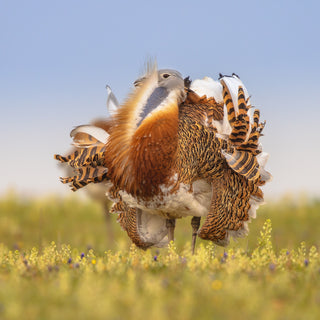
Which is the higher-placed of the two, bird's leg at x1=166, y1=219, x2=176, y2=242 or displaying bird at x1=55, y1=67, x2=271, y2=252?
displaying bird at x1=55, y1=67, x2=271, y2=252

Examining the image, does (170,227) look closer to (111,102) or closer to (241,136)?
(241,136)

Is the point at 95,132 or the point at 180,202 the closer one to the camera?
the point at 180,202

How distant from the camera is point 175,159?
555 centimetres

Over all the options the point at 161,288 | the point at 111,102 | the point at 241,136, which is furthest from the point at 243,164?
the point at 161,288

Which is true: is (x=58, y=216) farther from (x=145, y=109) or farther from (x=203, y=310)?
(x=203, y=310)

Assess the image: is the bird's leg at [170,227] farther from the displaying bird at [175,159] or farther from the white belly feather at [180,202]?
the white belly feather at [180,202]

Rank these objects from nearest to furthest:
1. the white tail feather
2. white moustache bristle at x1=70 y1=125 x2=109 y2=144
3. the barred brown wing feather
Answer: the barred brown wing feather < white moustache bristle at x1=70 y1=125 x2=109 y2=144 < the white tail feather

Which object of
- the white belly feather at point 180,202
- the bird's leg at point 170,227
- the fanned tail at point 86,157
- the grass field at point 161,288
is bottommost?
the grass field at point 161,288

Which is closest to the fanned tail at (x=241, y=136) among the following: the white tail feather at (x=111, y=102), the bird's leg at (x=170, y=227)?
the bird's leg at (x=170, y=227)

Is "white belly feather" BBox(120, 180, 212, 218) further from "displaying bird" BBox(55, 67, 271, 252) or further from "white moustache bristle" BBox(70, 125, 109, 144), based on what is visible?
"white moustache bristle" BBox(70, 125, 109, 144)

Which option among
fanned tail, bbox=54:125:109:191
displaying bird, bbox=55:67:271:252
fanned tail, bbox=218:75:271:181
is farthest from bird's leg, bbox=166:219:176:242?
fanned tail, bbox=218:75:271:181

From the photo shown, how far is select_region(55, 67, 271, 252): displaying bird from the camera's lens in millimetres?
5512

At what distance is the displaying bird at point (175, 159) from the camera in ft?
18.1

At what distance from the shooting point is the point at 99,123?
6.57 metres
